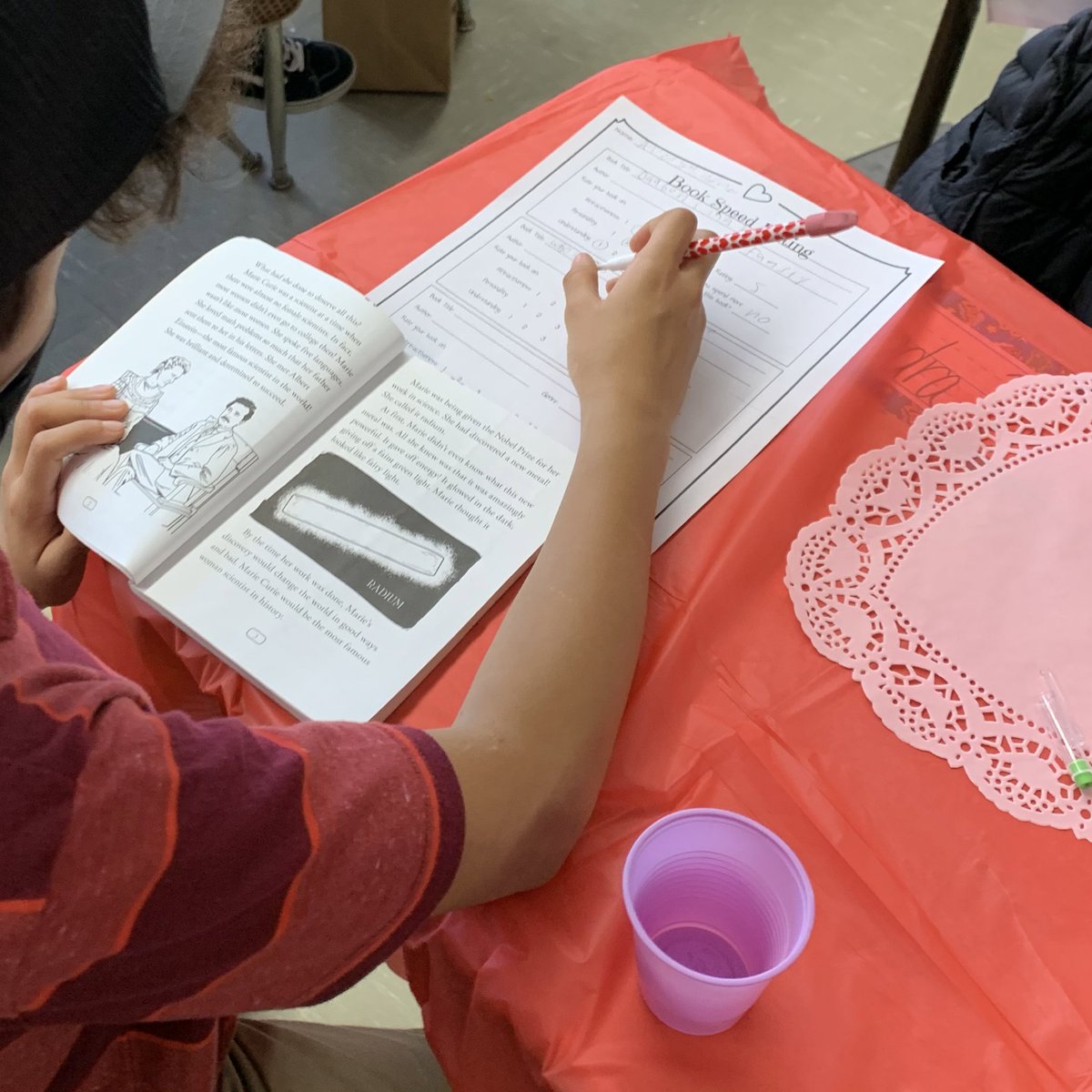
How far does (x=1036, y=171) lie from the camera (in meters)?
0.82

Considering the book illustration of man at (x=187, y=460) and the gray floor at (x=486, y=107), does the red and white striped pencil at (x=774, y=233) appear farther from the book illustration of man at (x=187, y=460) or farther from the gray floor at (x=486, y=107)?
the gray floor at (x=486, y=107)

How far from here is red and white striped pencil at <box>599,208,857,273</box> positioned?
2.22 feet

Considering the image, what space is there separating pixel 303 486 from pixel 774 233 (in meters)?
0.35

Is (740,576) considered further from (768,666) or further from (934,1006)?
(934,1006)

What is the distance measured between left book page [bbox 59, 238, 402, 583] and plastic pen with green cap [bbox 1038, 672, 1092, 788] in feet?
1.47

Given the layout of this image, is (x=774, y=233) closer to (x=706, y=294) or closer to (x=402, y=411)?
(x=706, y=294)

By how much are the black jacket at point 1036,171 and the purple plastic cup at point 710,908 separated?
61cm

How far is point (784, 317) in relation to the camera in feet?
2.35

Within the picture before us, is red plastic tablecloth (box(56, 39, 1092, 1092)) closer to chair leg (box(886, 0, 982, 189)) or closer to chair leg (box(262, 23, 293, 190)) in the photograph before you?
chair leg (box(886, 0, 982, 189))

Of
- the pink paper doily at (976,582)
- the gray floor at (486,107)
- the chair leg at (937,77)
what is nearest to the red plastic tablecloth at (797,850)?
the pink paper doily at (976,582)

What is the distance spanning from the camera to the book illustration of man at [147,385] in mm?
646

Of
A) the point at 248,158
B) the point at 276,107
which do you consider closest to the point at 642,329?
the point at 276,107

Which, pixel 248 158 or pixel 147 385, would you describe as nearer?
pixel 147 385

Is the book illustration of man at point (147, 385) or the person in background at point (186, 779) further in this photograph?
the book illustration of man at point (147, 385)
